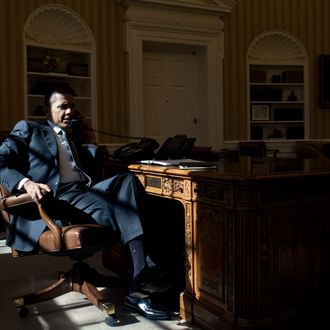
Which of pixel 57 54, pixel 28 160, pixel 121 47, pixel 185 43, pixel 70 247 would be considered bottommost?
pixel 70 247

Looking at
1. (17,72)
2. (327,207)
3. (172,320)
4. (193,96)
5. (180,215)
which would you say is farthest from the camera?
(193,96)

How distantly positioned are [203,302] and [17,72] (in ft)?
14.9

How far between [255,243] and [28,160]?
52.2 inches

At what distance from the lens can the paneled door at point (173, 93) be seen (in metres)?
7.28

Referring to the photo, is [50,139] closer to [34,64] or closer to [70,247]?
[70,247]

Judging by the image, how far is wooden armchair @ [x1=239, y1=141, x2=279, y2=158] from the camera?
24.6ft

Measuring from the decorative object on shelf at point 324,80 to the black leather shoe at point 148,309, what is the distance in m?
6.34

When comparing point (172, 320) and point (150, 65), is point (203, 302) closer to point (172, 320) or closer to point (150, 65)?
point (172, 320)

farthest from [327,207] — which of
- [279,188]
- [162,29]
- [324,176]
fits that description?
[162,29]

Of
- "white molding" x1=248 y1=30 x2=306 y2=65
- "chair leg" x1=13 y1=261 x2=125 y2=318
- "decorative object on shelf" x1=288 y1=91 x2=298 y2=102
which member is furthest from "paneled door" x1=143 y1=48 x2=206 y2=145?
"chair leg" x1=13 y1=261 x2=125 y2=318

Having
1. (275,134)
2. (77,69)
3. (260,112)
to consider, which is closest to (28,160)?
(77,69)

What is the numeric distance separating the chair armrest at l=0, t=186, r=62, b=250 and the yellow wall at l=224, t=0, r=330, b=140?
18.1 feet

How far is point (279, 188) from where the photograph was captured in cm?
212

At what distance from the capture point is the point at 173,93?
7.49 meters
